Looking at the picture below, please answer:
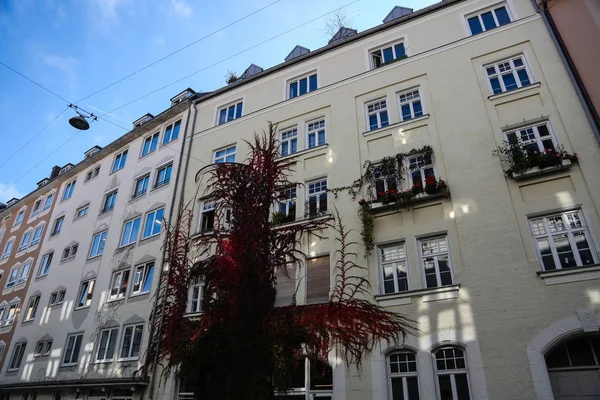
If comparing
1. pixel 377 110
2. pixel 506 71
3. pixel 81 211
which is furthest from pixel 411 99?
pixel 81 211

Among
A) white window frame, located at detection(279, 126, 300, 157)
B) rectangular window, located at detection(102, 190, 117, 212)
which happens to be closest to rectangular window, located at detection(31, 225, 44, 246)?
rectangular window, located at detection(102, 190, 117, 212)

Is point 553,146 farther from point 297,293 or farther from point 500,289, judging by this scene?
point 297,293

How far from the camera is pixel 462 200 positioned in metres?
13.1

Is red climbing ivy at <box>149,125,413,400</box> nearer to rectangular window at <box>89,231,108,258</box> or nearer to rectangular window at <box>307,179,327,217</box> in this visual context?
rectangular window at <box>307,179,327,217</box>

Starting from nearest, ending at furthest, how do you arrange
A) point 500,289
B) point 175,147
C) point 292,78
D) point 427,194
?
point 500,289 → point 427,194 → point 292,78 → point 175,147

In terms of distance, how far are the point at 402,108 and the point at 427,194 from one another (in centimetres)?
474

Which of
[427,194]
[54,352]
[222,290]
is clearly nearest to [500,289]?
[427,194]

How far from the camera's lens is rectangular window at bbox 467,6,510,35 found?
53.9ft

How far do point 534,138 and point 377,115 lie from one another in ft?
19.7

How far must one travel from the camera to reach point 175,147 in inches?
902

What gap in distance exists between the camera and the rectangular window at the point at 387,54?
18.2 m

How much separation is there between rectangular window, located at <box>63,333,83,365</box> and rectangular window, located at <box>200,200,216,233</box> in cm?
889

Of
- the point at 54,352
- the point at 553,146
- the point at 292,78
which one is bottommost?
the point at 54,352

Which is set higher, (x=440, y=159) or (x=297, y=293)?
(x=440, y=159)
